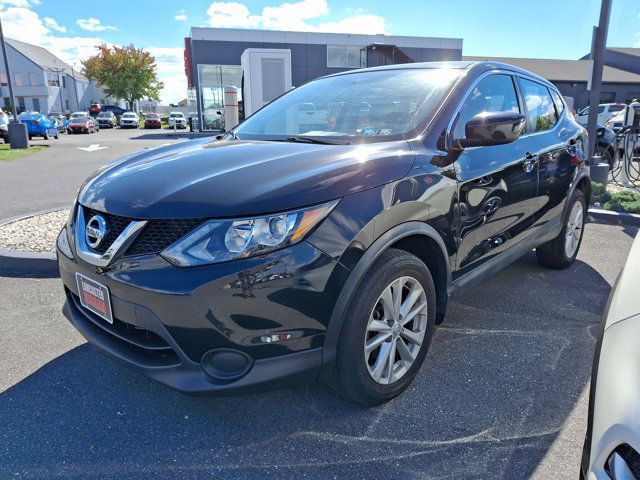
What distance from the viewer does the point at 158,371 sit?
7.02 feet

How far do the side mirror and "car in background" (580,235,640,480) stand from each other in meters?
1.25

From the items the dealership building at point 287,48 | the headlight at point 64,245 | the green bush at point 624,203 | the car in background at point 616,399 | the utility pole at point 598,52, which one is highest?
the dealership building at point 287,48

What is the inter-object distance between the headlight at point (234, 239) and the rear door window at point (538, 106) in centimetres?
249

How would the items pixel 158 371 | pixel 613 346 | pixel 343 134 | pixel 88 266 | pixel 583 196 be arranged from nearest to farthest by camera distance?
1. pixel 613 346
2. pixel 158 371
3. pixel 88 266
4. pixel 343 134
5. pixel 583 196

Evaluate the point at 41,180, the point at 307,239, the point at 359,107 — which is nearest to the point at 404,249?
the point at 307,239

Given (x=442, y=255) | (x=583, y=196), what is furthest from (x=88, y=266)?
(x=583, y=196)

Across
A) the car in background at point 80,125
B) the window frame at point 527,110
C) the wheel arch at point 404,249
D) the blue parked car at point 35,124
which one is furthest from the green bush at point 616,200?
the car in background at point 80,125

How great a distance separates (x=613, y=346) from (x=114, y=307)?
1.96 m

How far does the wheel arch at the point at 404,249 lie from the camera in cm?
217

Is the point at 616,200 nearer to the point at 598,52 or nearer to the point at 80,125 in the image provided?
the point at 598,52

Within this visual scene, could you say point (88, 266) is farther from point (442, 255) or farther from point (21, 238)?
point (21, 238)

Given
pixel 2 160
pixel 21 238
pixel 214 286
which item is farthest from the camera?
pixel 2 160

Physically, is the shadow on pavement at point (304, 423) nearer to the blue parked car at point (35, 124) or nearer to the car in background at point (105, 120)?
the blue parked car at point (35, 124)

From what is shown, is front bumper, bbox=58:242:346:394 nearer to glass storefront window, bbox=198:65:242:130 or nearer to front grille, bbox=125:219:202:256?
front grille, bbox=125:219:202:256
